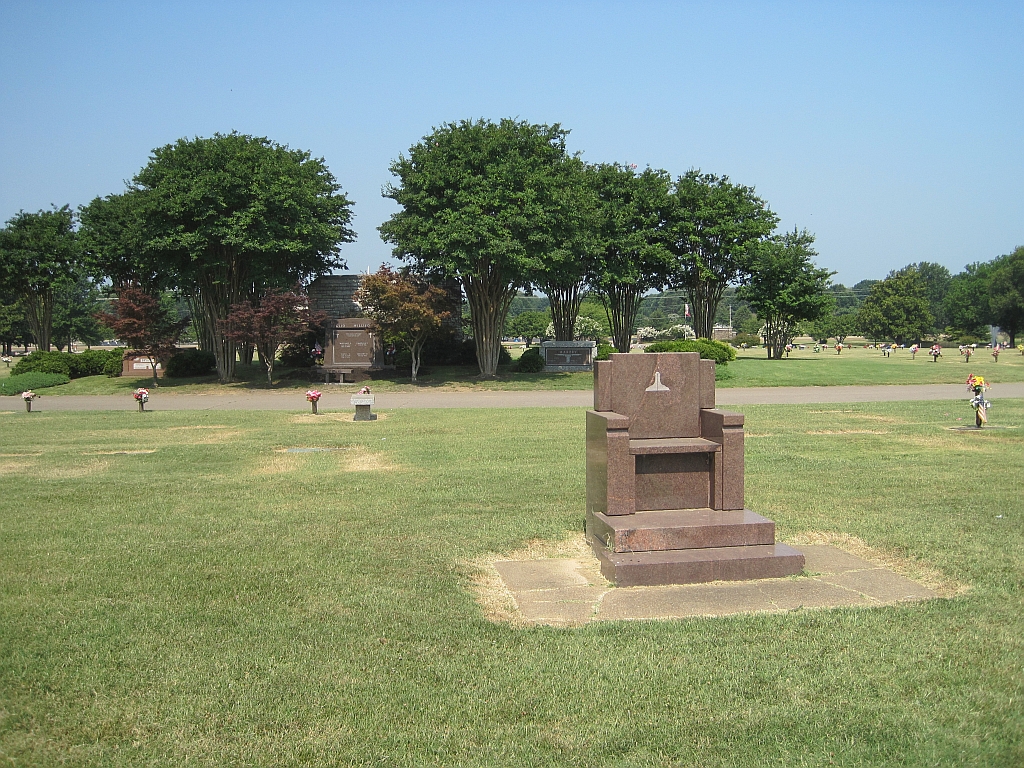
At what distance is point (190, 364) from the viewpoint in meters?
36.0

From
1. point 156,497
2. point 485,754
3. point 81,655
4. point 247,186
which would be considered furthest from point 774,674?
point 247,186

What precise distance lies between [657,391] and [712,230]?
36.7 m

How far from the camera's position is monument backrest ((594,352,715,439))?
748cm

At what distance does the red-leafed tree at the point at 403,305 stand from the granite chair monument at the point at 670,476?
23.8 m

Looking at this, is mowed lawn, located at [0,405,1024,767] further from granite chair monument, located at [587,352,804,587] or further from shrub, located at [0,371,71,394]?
shrub, located at [0,371,71,394]

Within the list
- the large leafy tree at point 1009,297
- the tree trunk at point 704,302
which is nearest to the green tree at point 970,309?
the large leafy tree at point 1009,297

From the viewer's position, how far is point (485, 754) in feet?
12.7

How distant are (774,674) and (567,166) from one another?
32133mm

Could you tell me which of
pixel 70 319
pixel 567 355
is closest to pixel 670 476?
pixel 567 355

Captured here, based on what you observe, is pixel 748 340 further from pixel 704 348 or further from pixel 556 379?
pixel 556 379

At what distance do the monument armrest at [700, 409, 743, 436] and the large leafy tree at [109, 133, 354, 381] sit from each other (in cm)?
2535

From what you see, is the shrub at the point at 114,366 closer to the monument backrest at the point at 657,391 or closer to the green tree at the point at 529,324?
the monument backrest at the point at 657,391

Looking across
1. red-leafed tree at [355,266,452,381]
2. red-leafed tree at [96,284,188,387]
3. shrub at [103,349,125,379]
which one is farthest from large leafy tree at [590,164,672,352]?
shrub at [103,349,125,379]

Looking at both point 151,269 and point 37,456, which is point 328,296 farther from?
point 37,456
